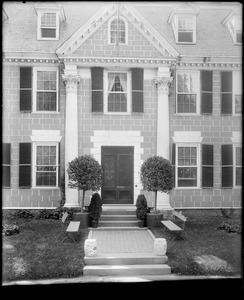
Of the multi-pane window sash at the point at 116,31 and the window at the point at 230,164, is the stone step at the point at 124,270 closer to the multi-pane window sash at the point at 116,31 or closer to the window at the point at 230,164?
the window at the point at 230,164

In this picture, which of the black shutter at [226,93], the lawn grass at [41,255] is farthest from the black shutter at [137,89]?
the lawn grass at [41,255]

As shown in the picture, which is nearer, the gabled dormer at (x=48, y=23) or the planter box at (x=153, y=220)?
the planter box at (x=153, y=220)

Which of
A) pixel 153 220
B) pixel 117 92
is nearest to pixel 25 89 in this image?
pixel 117 92

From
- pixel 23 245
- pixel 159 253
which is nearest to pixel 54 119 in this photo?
pixel 23 245

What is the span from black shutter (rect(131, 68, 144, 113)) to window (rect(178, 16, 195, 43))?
9.60 ft

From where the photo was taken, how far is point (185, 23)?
1531 centimetres

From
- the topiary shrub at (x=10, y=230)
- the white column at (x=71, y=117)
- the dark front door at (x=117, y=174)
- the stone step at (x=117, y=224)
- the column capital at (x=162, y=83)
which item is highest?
the column capital at (x=162, y=83)

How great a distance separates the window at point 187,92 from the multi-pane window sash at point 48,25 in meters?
6.22

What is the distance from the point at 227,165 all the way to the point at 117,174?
5.11 metres

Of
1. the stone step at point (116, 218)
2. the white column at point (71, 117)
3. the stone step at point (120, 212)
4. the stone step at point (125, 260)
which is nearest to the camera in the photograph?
the stone step at point (125, 260)

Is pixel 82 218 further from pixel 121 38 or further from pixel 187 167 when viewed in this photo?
pixel 121 38

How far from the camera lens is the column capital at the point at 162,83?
1391 cm

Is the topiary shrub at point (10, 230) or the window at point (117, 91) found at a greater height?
the window at point (117, 91)

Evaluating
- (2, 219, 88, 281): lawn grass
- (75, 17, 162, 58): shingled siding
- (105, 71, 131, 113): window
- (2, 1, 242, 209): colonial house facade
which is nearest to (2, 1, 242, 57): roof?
(2, 1, 242, 209): colonial house facade
